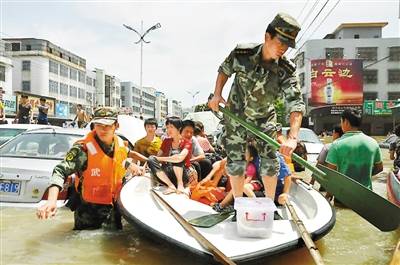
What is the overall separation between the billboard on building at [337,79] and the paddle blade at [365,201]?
1818 inches

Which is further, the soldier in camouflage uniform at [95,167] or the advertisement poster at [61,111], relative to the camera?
the advertisement poster at [61,111]

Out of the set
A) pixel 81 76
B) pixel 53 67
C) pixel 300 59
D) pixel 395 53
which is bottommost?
pixel 53 67

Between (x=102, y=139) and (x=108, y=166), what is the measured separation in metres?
0.29

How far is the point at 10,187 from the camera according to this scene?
5.22m

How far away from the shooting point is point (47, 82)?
196 ft

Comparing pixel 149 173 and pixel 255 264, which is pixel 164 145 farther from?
pixel 255 264

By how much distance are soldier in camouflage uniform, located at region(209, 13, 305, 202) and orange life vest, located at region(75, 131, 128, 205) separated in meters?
1.27

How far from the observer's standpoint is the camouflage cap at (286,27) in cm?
351

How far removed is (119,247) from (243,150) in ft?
5.52

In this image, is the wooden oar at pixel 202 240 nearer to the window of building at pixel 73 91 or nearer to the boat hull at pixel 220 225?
the boat hull at pixel 220 225

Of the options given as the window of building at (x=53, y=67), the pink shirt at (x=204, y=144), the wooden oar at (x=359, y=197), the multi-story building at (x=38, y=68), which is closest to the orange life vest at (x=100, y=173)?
the wooden oar at (x=359, y=197)

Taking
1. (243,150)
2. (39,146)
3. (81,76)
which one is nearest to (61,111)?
(81,76)

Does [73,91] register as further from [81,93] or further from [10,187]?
[10,187]

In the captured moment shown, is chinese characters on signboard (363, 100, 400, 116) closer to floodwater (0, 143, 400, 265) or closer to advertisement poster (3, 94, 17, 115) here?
advertisement poster (3, 94, 17, 115)
